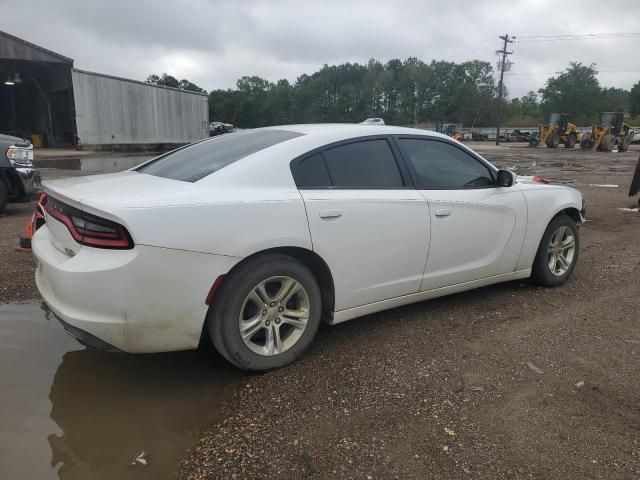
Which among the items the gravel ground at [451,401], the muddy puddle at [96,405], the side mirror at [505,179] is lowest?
the muddy puddle at [96,405]

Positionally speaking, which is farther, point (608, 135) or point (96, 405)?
point (608, 135)

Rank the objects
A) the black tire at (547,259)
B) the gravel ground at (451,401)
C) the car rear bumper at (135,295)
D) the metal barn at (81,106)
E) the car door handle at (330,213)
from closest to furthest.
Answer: the gravel ground at (451,401), the car rear bumper at (135,295), the car door handle at (330,213), the black tire at (547,259), the metal barn at (81,106)

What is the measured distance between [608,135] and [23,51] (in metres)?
33.5

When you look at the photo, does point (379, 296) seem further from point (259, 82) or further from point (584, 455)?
point (259, 82)

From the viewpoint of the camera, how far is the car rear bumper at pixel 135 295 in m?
2.42

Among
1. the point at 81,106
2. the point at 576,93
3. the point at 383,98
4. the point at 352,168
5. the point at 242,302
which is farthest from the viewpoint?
the point at 383,98

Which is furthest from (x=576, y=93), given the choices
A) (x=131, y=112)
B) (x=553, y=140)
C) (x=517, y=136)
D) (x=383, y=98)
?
(x=131, y=112)

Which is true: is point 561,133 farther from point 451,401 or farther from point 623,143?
point 451,401

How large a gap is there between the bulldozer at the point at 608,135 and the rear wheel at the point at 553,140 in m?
1.95

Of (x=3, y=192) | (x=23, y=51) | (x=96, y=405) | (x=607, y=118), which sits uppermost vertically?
(x=23, y=51)

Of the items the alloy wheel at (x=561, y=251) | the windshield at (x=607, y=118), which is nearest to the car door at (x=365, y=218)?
the alloy wheel at (x=561, y=251)

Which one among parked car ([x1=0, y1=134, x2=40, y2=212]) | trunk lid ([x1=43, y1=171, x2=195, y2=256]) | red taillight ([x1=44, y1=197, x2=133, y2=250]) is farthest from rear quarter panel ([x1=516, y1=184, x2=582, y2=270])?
parked car ([x1=0, y1=134, x2=40, y2=212])

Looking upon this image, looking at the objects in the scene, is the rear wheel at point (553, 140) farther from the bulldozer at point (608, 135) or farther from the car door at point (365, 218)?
the car door at point (365, 218)

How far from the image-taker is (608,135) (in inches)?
1238
